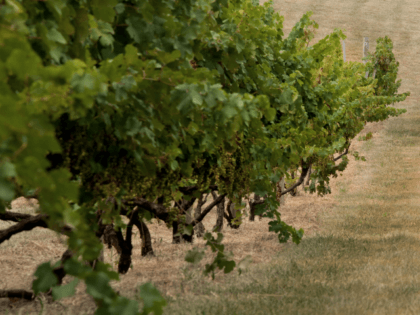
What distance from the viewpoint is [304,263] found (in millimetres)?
8227

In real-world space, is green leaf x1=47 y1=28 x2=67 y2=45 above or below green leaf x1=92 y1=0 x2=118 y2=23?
below

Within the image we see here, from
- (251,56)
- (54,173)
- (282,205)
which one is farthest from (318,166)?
(54,173)

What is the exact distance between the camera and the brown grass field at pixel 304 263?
6.04 meters

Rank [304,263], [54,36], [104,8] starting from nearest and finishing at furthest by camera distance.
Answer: [54,36]
[104,8]
[304,263]

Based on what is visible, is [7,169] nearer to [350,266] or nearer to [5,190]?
[5,190]

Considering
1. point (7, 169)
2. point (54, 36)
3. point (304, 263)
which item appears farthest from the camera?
point (304, 263)

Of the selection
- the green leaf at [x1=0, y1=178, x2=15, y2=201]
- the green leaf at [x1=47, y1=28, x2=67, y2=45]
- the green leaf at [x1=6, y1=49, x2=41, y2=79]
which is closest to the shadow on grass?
the green leaf at [x1=47, y1=28, x2=67, y2=45]

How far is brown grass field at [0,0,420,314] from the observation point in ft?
19.8

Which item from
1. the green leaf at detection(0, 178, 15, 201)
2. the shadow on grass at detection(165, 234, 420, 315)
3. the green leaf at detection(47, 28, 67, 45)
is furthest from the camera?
the shadow on grass at detection(165, 234, 420, 315)

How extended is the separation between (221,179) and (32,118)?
4.49m

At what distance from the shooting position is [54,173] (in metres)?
1.91

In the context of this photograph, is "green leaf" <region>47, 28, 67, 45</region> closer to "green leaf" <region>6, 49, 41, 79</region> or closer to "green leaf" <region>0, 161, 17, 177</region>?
"green leaf" <region>6, 49, 41, 79</region>

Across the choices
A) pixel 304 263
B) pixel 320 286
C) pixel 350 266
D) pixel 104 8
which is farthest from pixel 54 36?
pixel 350 266

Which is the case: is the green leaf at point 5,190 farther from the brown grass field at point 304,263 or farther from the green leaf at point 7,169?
the brown grass field at point 304,263
